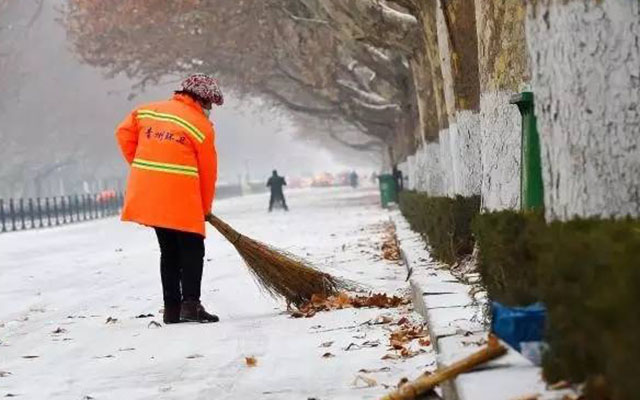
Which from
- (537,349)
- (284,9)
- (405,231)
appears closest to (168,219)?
(537,349)

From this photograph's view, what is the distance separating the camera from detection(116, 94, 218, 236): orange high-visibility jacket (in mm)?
8031

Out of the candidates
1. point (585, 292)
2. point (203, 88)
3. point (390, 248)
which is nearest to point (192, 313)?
point (203, 88)

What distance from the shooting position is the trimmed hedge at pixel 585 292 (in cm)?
244

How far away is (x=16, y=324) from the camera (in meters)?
9.19

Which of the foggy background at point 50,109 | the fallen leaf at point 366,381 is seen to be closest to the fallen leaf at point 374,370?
the fallen leaf at point 366,381

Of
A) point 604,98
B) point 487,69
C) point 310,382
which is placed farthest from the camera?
point 487,69

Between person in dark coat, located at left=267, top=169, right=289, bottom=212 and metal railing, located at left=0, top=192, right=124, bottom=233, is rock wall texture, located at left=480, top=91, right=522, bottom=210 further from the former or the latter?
person in dark coat, located at left=267, top=169, right=289, bottom=212

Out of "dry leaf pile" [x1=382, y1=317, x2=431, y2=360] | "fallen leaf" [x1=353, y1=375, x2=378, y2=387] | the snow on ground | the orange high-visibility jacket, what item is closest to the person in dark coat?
the snow on ground

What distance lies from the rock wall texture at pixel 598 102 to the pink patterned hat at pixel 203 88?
437 centimetres

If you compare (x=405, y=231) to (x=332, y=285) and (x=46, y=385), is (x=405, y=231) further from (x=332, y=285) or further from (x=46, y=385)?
(x=46, y=385)

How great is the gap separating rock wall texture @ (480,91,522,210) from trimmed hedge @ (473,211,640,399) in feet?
12.6

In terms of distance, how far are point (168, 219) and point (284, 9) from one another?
55.0 feet

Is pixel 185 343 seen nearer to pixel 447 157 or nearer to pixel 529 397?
pixel 529 397

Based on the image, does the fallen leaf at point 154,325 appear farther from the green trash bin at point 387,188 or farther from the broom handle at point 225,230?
the green trash bin at point 387,188
